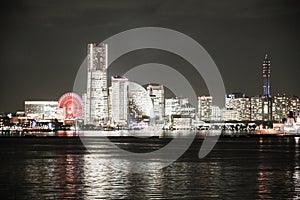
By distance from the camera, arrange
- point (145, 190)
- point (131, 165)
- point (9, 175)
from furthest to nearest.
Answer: point (131, 165)
point (9, 175)
point (145, 190)

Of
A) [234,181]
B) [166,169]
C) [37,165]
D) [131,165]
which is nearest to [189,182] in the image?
[234,181]

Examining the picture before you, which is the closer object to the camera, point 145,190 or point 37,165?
point 145,190

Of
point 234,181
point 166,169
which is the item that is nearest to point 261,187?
point 234,181

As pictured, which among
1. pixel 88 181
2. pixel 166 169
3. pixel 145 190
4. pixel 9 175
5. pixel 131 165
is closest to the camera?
pixel 145 190

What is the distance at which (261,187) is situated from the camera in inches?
1329

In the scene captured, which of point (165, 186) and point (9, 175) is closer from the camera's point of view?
point (165, 186)

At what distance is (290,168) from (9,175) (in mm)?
19006

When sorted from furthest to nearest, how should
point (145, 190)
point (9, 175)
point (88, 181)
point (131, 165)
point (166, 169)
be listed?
point (131, 165) → point (166, 169) → point (9, 175) → point (88, 181) → point (145, 190)

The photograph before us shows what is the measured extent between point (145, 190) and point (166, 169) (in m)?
13.5

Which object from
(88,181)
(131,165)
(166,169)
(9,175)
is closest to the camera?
(88,181)

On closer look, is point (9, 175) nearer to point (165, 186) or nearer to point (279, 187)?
point (165, 186)

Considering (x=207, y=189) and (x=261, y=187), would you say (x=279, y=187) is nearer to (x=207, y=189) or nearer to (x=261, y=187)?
(x=261, y=187)

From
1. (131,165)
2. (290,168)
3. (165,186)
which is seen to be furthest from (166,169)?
(165,186)

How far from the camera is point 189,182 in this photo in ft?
120
